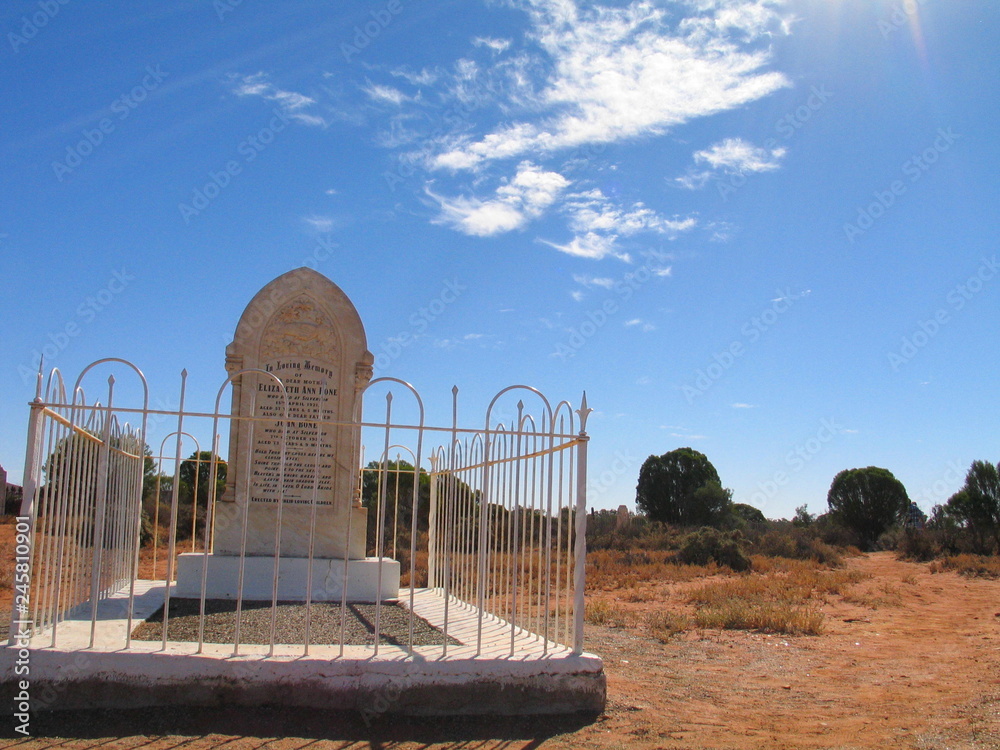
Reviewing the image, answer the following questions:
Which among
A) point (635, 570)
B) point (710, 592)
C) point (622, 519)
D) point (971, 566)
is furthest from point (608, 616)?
point (622, 519)

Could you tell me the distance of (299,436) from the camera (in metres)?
7.85

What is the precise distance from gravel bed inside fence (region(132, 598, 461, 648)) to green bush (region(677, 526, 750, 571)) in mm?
11936

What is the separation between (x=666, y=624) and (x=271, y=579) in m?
5.02

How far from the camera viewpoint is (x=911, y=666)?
23.6 ft

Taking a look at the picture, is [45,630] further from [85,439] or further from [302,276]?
[302,276]

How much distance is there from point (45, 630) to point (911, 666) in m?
7.58

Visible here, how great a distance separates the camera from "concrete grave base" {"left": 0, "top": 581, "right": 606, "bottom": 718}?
4137 mm

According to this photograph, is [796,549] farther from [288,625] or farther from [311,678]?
[311,678]

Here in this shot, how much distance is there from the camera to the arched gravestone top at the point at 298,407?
25.2ft

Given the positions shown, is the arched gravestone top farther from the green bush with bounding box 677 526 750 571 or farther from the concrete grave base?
the green bush with bounding box 677 526 750 571

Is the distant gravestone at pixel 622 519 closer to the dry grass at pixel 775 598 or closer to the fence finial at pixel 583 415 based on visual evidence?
the dry grass at pixel 775 598

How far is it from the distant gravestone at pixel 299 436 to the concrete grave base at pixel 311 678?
9.52 feet
